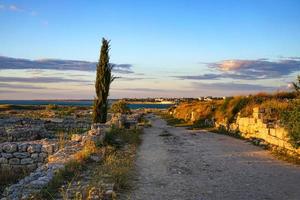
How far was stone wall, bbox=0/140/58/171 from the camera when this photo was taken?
1530 centimetres

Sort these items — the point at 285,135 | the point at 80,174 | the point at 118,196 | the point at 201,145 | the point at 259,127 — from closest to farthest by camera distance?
the point at 118,196 → the point at 80,174 → the point at 285,135 → the point at 201,145 → the point at 259,127

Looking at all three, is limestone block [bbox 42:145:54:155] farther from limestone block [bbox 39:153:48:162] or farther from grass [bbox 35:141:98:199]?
grass [bbox 35:141:98:199]

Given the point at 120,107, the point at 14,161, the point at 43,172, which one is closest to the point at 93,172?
the point at 43,172

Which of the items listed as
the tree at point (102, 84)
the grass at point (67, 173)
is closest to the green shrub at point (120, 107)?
the tree at point (102, 84)

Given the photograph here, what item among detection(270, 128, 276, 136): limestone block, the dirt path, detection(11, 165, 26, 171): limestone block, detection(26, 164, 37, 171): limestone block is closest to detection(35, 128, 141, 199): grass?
the dirt path

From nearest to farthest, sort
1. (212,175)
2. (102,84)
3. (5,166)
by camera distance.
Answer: (212,175) < (5,166) < (102,84)

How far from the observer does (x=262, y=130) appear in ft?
68.9

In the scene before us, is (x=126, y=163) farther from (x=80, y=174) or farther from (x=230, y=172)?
(x=230, y=172)

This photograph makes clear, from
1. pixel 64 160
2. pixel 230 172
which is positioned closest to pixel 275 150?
pixel 230 172

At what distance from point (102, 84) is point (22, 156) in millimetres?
14656

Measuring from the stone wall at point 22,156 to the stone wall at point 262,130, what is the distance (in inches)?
373

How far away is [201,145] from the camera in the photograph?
20.3 meters

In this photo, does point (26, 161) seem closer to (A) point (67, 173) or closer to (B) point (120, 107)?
(A) point (67, 173)

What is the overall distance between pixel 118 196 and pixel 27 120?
25429mm
